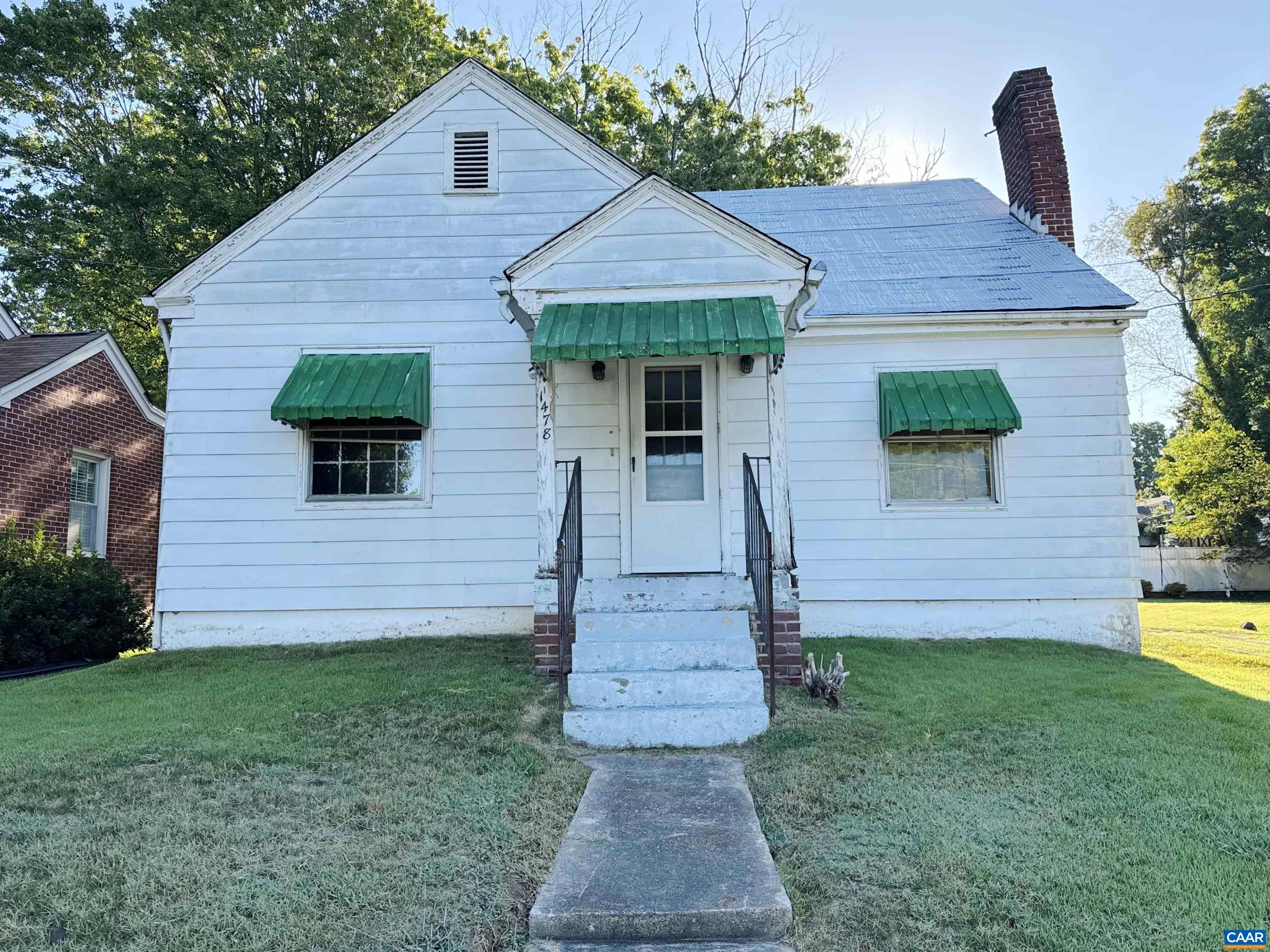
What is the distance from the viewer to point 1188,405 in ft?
86.3

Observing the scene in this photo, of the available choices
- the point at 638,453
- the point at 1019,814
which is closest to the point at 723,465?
the point at 638,453

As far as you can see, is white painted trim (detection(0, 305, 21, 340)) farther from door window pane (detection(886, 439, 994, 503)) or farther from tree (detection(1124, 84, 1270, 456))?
tree (detection(1124, 84, 1270, 456))

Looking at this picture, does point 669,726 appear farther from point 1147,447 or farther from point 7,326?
point 1147,447

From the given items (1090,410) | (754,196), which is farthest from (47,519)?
(1090,410)

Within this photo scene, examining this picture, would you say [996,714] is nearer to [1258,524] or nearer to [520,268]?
[520,268]

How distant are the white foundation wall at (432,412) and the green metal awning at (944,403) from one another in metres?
3.74

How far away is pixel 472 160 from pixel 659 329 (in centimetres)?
405

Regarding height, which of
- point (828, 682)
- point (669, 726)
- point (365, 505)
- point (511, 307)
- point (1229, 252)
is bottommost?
point (669, 726)

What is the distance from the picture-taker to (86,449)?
11.0 m

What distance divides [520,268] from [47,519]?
8356 mm

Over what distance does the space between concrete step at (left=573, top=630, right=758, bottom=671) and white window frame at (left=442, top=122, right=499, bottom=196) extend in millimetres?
5414

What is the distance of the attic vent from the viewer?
8.42 metres

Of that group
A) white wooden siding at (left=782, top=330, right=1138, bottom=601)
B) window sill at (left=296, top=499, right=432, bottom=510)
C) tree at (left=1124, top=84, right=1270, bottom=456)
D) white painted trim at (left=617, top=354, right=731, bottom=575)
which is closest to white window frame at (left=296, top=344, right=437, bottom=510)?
window sill at (left=296, top=499, right=432, bottom=510)

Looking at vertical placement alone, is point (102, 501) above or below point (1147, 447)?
below
